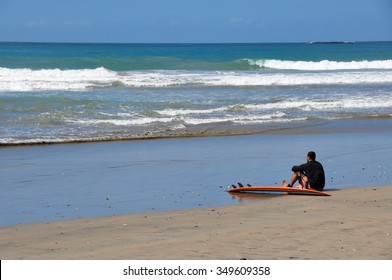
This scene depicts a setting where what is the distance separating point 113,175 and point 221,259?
6013 millimetres

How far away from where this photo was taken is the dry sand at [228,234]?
23.6ft

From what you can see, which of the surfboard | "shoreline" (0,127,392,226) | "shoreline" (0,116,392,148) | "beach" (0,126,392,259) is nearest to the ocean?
"shoreline" (0,116,392,148)

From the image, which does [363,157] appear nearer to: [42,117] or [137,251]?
[137,251]

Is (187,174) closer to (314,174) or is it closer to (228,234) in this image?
(314,174)

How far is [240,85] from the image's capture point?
36.3m

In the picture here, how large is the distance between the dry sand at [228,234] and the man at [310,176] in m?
0.84

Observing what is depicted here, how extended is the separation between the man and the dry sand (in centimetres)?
84

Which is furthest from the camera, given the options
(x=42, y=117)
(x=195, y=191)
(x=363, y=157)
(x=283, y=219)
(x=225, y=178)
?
(x=42, y=117)

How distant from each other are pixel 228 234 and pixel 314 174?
3.65 m

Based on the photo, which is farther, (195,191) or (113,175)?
(113,175)

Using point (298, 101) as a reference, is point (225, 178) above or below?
below

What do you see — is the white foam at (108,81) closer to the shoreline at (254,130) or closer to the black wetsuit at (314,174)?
the shoreline at (254,130)

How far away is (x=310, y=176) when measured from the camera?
37.5 ft

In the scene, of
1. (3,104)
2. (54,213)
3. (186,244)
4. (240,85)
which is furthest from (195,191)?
(240,85)
